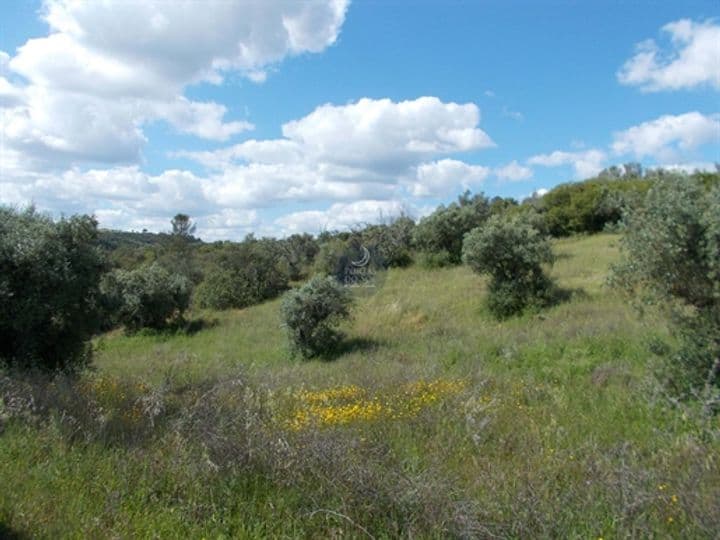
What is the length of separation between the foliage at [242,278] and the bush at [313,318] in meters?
13.6

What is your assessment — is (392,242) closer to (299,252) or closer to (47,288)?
(299,252)

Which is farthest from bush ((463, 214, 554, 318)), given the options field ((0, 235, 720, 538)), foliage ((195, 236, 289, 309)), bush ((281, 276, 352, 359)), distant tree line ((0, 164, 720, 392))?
foliage ((195, 236, 289, 309))

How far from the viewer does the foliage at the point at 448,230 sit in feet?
99.1

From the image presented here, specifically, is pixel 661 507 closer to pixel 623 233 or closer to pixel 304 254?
pixel 623 233

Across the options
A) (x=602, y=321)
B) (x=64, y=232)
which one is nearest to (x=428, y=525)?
(x=64, y=232)

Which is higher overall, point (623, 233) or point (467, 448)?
point (623, 233)

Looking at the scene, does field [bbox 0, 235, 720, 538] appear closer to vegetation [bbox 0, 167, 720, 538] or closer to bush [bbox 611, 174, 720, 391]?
vegetation [bbox 0, 167, 720, 538]

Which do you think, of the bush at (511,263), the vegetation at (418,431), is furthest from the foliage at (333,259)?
the vegetation at (418,431)

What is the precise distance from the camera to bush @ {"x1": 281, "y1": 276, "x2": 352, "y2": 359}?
16328mm

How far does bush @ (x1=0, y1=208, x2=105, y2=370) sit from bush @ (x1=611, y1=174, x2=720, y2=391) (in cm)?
866

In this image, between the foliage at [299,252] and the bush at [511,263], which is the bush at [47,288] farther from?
the foliage at [299,252]

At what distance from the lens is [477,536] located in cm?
310

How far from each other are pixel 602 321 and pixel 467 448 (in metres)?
9.19

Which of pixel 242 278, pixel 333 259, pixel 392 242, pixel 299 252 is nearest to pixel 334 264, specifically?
pixel 333 259
